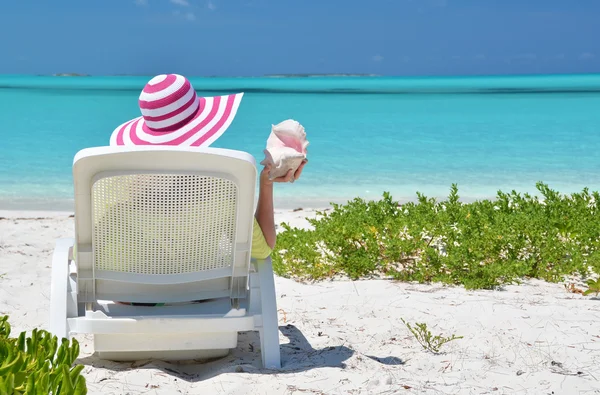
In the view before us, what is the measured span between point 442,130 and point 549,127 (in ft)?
10.0

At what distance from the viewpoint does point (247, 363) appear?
3.41 meters

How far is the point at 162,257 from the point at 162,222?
0.56ft

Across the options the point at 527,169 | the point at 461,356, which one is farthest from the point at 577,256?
the point at 527,169

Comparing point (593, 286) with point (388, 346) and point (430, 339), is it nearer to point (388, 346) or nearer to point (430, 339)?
point (430, 339)

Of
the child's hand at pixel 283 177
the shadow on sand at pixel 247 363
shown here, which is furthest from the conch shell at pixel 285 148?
the shadow on sand at pixel 247 363

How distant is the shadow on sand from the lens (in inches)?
128

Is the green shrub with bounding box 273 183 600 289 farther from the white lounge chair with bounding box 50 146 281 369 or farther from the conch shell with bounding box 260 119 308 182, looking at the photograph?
the conch shell with bounding box 260 119 308 182

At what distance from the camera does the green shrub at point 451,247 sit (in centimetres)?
475

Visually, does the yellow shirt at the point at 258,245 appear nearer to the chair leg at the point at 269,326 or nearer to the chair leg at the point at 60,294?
the chair leg at the point at 269,326

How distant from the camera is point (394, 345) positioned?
3588 mm

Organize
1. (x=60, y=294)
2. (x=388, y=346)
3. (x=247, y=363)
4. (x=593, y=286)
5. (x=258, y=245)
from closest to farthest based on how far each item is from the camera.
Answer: (x=60, y=294) < (x=258, y=245) < (x=247, y=363) < (x=388, y=346) < (x=593, y=286)

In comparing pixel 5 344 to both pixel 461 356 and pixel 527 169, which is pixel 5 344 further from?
pixel 527 169

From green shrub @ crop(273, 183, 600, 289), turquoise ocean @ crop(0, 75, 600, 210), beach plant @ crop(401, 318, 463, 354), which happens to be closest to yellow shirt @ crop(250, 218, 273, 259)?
beach plant @ crop(401, 318, 463, 354)

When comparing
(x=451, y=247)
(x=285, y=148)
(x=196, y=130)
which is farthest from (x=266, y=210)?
(x=451, y=247)
